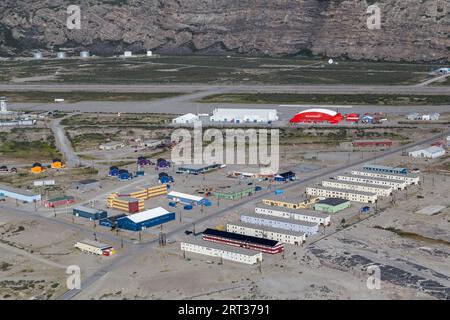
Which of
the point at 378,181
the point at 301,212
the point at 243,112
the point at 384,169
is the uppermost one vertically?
the point at 243,112

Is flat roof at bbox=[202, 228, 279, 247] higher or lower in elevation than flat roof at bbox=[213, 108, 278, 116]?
lower

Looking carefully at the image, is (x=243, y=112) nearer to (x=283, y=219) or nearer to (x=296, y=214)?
(x=296, y=214)

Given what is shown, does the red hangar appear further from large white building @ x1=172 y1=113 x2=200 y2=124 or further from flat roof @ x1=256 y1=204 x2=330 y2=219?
flat roof @ x1=256 y1=204 x2=330 y2=219

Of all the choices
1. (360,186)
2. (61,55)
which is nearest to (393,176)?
(360,186)

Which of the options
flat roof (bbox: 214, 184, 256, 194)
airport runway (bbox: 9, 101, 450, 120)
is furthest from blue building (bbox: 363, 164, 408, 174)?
airport runway (bbox: 9, 101, 450, 120)

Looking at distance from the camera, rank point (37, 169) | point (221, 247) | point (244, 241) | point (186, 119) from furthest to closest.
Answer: point (186, 119)
point (37, 169)
point (244, 241)
point (221, 247)
